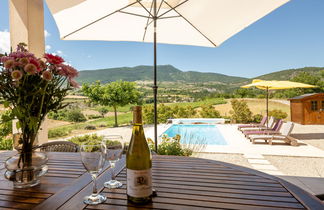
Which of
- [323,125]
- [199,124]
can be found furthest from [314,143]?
[199,124]

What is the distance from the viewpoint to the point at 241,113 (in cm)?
1188

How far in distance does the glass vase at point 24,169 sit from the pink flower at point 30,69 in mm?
360

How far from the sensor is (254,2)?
2.51 m

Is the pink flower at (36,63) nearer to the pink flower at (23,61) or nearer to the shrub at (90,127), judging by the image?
the pink flower at (23,61)

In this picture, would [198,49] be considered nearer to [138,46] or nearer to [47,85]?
[138,46]

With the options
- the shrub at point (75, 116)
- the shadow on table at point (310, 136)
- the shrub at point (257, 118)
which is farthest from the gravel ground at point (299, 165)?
the shrub at point (75, 116)

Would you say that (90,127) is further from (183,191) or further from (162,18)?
(183,191)

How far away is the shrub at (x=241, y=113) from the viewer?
11.8 metres

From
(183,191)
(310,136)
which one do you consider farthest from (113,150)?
(310,136)

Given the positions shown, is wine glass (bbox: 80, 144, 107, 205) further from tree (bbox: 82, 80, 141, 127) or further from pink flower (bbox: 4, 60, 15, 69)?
tree (bbox: 82, 80, 141, 127)

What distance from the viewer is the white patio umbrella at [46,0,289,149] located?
102 inches

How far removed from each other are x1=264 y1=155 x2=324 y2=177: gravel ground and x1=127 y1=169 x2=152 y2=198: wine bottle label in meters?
3.74

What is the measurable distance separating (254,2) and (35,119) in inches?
99.7

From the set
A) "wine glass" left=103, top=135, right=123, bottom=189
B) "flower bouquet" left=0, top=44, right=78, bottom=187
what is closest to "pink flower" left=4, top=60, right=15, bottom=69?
"flower bouquet" left=0, top=44, right=78, bottom=187
